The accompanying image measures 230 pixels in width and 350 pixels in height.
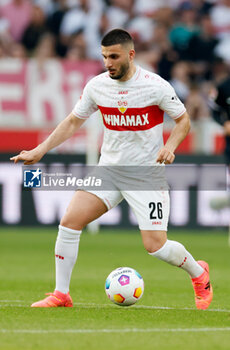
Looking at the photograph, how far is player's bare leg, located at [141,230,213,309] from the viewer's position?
7324 millimetres

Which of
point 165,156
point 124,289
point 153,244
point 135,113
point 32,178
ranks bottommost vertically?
point 124,289

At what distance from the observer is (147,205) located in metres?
7.37

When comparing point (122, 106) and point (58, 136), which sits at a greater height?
point (122, 106)

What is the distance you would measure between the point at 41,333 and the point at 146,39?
537 inches

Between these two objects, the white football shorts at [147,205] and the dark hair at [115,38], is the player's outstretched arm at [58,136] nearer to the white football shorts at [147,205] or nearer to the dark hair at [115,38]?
the white football shorts at [147,205]

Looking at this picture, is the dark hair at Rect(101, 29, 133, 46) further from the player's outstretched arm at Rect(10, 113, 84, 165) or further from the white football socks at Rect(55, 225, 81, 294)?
the white football socks at Rect(55, 225, 81, 294)

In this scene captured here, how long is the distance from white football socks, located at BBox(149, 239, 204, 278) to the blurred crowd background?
1052cm

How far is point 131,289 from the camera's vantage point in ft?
24.1

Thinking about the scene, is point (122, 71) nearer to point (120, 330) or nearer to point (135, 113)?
point (135, 113)

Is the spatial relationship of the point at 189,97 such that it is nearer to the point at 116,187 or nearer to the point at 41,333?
the point at 116,187

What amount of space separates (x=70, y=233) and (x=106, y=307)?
2.47ft

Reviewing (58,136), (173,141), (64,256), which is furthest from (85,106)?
(64,256)

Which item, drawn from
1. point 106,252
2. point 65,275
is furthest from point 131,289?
point 106,252

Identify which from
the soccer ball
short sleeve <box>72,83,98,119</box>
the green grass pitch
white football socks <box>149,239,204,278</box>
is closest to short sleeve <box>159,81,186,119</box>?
short sleeve <box>72,83,98,119</box>
